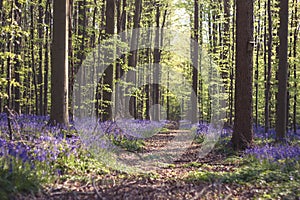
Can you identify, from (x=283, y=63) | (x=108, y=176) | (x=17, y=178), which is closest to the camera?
(x=17, y=178)

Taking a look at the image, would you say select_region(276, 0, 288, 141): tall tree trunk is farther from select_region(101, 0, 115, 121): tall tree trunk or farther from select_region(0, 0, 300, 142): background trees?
select_region(101, 0, 115, 121): tall tree trunk

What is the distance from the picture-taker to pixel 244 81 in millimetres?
9906

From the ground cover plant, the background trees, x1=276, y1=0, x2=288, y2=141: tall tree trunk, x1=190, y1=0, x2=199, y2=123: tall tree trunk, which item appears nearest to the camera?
the ground cover plant

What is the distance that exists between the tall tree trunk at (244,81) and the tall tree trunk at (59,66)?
499 centimetres

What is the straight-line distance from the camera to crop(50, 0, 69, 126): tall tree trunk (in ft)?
31.1

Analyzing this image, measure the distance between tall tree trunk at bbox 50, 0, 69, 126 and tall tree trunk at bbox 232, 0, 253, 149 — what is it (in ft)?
16.4

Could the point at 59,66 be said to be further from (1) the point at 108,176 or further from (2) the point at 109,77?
(2) the point at 109,77

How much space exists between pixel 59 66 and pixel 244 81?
17.4 ft

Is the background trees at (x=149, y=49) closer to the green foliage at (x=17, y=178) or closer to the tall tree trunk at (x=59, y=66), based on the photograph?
the tall tree trunk at (x=59, y=66)

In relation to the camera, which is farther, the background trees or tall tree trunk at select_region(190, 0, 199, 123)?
tall tree trunk at select_region(190, 0, 199, 123)

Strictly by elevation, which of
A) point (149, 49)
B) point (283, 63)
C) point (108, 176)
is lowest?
point (108, 176)

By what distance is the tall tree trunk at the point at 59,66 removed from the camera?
9477mm

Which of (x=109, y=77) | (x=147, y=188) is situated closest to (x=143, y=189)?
(x=147, y=188)

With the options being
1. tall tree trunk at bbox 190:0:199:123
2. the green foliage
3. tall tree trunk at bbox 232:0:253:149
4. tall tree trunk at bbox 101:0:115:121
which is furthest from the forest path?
tall tree trunk at bbox 190:0:199:123
